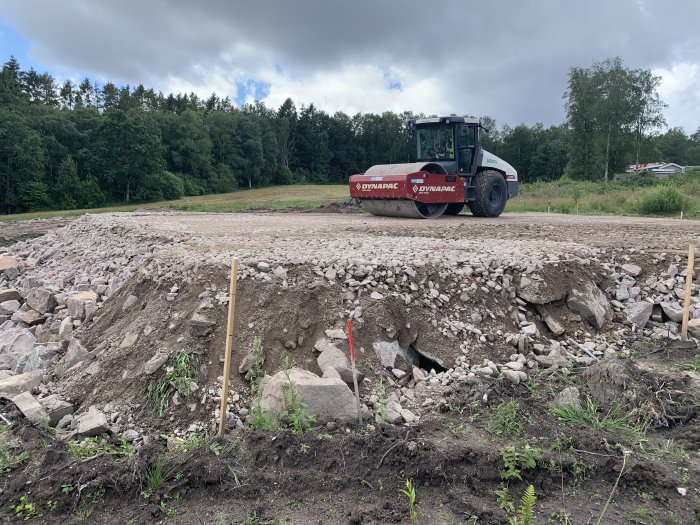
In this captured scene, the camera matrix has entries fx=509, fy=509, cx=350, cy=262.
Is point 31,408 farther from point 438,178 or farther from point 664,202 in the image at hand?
point 664,202

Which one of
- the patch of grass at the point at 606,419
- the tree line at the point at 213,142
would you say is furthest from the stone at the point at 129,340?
the tree line at the point at 213,142

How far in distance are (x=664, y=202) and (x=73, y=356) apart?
63.5 ft

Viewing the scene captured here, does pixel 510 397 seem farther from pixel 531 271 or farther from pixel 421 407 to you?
pixel 531 271

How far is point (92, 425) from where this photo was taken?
4.63 meters

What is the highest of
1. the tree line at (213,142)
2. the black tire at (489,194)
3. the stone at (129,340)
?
the tree line at (213,142)

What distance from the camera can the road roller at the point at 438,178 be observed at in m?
13.4

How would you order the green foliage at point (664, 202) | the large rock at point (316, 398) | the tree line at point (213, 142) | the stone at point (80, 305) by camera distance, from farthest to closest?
the tree line at point (213, 142)
the green foliage at point (664, 202)
the stone at point (80, 305)
the large rock at point (316, 398)

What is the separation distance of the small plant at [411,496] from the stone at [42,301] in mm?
7025

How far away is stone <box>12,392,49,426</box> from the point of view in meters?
4.74

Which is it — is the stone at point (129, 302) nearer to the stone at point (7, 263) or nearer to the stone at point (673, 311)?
the stone at point (7, 263)

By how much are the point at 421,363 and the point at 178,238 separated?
17.7 ft

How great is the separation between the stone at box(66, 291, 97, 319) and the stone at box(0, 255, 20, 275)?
4566 millimetres

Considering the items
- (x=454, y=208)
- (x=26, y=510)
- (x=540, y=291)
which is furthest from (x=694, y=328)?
(x=454, y=208)

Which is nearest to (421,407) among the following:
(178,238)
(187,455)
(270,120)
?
(187,455)
